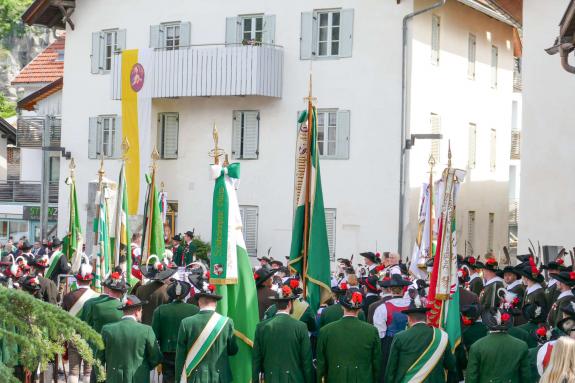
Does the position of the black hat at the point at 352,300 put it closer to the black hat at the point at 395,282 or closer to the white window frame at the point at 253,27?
the black hat at the point at 395,282

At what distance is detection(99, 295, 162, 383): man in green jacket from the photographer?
11547 mm

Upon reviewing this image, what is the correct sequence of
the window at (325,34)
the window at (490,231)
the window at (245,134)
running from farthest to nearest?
1. the window at (490,231)
2. the window at (245,134)
3. the window at (325,34)

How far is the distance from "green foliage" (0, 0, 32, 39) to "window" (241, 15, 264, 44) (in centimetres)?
3479

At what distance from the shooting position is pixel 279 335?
36.7 ft

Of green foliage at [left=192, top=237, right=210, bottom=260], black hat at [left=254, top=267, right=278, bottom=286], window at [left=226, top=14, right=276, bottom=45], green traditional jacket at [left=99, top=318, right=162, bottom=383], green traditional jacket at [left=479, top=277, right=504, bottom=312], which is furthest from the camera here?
window at [left=226, top=14, right=276, bottom=45]

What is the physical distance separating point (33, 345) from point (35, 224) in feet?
130

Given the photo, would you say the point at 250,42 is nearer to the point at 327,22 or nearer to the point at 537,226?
the point at 327,22

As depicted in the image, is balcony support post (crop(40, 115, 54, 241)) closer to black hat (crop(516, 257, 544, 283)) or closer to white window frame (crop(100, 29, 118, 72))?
white window frame (crop(100, 29, 118, 72))

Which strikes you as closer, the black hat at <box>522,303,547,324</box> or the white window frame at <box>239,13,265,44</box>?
the black hat at <box>522,303,547,324</box>

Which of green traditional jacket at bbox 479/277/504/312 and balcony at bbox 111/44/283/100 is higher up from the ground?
balcony at bbox 111/44/283/100

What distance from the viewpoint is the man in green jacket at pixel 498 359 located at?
10094 mm

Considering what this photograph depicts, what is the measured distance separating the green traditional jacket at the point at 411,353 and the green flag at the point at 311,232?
1.84 meters

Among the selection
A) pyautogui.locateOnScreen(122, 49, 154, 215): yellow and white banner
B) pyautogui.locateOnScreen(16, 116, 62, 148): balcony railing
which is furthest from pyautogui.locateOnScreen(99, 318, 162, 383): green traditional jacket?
pyautogui.locateOnScreen(16, 116, 62, 148): balcony railing

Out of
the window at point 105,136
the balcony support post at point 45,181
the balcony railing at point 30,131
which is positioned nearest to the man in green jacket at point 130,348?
the window at point 105,136
